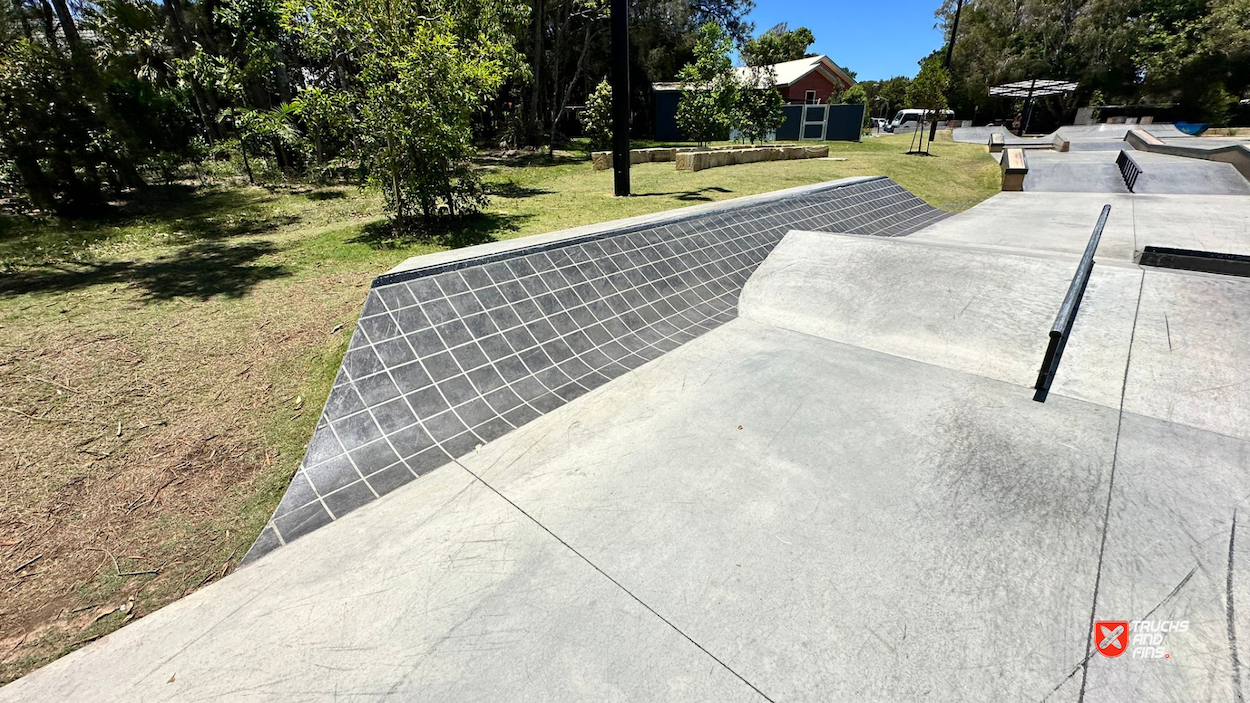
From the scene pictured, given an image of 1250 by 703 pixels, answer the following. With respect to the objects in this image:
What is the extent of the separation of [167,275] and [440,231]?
418 centimetres

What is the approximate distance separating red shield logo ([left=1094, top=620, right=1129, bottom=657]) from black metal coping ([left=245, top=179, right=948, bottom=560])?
147 inches

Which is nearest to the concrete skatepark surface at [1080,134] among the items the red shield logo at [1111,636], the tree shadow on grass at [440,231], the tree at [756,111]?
the tree at [756,111]

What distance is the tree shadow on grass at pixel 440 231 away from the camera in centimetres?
897

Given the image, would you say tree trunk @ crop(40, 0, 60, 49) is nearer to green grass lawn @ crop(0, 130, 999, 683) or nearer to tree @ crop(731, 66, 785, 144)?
green grass lawn @ crop(0, 130, 999, 683)

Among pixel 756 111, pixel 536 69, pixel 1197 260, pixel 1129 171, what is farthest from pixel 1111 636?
pixel 756 111

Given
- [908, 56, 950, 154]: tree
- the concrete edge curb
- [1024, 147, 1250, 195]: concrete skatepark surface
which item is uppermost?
[908, 56, 950, 154]: tree

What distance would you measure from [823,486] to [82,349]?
6.79 meters

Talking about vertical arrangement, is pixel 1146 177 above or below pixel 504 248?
above

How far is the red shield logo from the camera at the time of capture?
2.24 metres

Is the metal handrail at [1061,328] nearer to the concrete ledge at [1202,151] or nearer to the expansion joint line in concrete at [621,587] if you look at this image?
the expansion joint line in concrete at [621,587]

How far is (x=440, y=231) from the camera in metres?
9.68

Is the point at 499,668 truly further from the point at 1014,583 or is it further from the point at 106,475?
the point at 106,475

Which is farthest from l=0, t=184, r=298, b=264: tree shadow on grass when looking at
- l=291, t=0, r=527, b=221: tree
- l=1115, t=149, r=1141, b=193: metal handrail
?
l=1115, t=149, r=1141, b=193: metal handrail

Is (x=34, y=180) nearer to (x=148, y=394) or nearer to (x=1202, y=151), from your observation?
(x=148, y=394)
